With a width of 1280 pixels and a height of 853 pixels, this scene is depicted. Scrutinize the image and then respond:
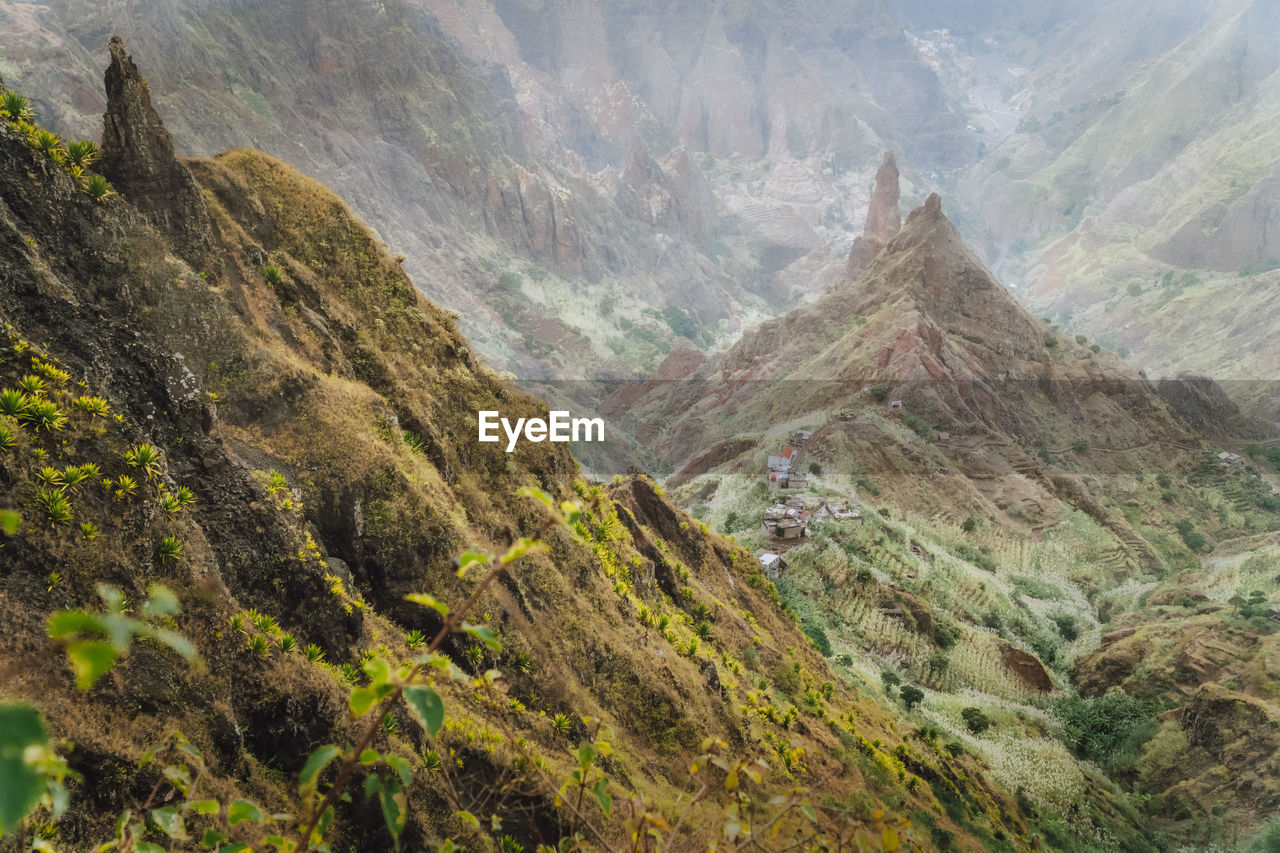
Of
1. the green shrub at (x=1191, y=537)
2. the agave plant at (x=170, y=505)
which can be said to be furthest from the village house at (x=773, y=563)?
the green shrub at (x=1191, y=537)

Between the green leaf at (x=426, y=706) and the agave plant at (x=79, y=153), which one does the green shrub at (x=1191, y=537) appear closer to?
the agave plant at (x=79, y=153)

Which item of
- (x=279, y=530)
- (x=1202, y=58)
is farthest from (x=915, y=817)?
(x=1202, y=58)

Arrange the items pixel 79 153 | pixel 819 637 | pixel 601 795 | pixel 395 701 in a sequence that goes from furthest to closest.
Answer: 1. pixel 819 637
2. pixel 79 153
3. pixel 601 795
4. pixel 395 701

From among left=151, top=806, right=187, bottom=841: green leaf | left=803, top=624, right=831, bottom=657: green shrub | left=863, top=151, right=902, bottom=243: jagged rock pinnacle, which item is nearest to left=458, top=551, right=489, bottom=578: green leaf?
left=151, top=806, right=187, bottom=841: green leaf

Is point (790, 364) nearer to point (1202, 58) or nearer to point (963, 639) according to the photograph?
point (963, 639)

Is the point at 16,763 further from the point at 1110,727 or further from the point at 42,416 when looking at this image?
the point at 1110,727

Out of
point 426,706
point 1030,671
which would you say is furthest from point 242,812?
point 1030,671
